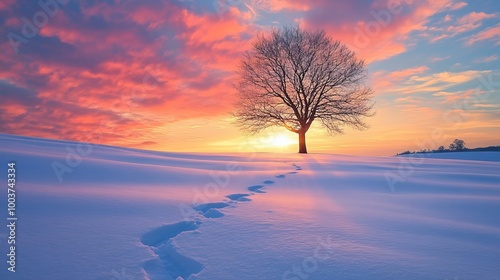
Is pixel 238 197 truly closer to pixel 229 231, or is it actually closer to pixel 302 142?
pixel 229 231

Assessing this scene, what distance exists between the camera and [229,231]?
7.94 feet

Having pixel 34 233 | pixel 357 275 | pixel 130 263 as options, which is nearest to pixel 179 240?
pixel 130 263

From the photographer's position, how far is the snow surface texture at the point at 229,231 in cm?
172

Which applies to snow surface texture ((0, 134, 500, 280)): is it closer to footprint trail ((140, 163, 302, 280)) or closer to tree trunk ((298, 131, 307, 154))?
footprint trail ((140, 163, 302, 280))

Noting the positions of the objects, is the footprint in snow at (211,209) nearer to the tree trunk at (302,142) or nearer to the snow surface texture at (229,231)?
the snow surface texture at (229,231)

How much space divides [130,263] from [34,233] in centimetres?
78

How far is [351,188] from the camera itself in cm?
498

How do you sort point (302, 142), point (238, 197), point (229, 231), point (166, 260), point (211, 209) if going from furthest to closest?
1. point (302, 142)
2. point (238, 197)
3. point (211, 209)
4. point (229, 231)
5. point (166, 260)

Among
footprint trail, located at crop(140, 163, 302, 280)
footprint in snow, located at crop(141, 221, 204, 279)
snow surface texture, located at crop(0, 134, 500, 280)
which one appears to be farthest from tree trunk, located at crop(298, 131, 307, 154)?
footprint in snow, located at crop(141, 221, 204, 279)

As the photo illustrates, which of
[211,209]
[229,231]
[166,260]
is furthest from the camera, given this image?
[211,209]

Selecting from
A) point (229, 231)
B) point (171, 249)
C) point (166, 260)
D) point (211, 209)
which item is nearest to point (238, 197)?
point (211, 209)

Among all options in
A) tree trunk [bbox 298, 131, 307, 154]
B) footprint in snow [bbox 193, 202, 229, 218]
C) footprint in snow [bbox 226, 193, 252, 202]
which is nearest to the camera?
footprint in snow [bbox 193, 202, 229, 218]

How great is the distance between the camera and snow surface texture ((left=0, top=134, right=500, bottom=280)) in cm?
172

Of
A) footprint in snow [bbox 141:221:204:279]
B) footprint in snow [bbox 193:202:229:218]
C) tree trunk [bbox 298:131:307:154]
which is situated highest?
tree trunk [bbox 298:131:307:154]
